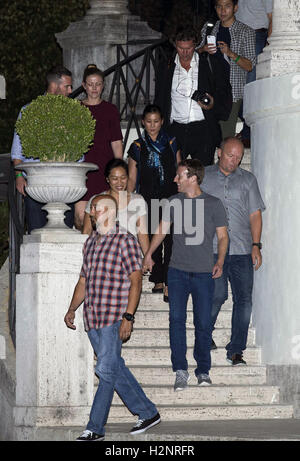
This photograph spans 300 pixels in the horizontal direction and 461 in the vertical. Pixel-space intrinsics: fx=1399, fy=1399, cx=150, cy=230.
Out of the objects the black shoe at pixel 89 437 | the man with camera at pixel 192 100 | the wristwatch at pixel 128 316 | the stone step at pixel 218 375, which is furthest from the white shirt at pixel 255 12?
the black shoe at pixel 89 437

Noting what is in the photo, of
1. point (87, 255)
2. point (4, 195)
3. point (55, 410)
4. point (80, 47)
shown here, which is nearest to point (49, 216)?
point (87, 255)

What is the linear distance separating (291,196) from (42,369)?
2.70 metres

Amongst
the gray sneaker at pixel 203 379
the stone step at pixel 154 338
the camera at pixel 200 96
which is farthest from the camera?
the camera at pixel 200 96

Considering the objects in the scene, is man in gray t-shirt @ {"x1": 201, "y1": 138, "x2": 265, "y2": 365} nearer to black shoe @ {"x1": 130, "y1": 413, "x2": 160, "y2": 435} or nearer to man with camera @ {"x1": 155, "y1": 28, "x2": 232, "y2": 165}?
man with camera @ {"x1": 155, "y1": 28, "x2": 232, "y2": 165}

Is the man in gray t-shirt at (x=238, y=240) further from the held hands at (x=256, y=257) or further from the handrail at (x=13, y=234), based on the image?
the handrail at (x=13, y=234)

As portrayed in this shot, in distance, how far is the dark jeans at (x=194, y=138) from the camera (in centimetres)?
1380

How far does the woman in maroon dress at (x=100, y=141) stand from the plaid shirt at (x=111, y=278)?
2.05m

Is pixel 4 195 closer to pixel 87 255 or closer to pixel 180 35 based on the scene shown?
pixel 180 35

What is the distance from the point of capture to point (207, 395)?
12.1 metres

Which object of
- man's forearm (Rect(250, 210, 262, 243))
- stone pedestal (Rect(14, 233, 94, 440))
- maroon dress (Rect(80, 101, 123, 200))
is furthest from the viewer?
maroon dress (Rect(80, 101, 123, 200))

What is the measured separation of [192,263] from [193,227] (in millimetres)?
320

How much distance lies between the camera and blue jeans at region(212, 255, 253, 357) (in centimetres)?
1236

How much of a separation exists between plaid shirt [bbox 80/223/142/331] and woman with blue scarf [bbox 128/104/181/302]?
210 centimetres

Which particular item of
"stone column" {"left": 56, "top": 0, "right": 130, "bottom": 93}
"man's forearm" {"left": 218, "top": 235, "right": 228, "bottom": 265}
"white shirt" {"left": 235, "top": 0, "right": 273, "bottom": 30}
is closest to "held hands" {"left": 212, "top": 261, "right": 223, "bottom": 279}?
"man's forearm" {"left": 218, "top": 235, "right": 228, "bottom": 265}
